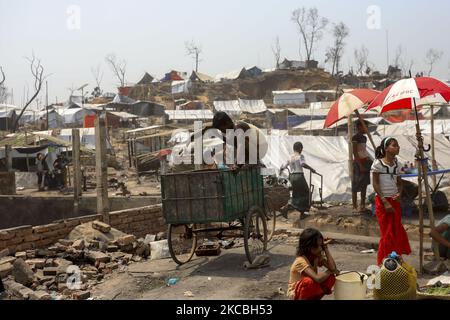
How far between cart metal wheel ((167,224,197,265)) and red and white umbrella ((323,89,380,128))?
2.94 m

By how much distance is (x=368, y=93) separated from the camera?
903 centimetres

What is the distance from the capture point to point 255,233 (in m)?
6.97

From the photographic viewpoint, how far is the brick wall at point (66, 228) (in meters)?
7.72

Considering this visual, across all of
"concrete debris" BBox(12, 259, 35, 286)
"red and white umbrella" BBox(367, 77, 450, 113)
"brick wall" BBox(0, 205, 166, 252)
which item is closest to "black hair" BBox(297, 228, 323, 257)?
"red and white umbrella" BBox(367, 77, 450, 113)

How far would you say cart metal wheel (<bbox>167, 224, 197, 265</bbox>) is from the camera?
6677 mm

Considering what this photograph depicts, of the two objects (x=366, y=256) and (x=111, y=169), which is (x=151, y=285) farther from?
(x=111, y=169)

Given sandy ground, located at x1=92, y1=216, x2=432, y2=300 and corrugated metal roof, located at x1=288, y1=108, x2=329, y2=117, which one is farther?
corrugated metal roof, located at x1=288, y1=108, x2=329, y2=117

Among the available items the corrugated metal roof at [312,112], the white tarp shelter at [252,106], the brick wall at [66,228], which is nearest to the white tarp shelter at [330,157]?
the brick wall at [66,228]

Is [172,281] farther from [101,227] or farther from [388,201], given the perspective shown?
[101,227]

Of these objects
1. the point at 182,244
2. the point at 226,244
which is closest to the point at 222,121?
the point at 226,244

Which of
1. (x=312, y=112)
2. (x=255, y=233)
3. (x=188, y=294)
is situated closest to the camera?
(x=188, y=294)

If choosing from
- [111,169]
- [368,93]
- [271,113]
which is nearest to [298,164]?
[368,93]

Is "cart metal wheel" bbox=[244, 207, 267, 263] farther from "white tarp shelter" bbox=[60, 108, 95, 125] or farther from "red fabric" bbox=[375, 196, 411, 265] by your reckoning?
"white tarp shelter" bbox=[60, 108, 95, 125]

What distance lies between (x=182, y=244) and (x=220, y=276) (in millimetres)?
2232
